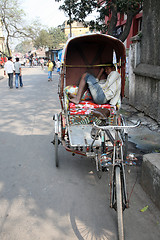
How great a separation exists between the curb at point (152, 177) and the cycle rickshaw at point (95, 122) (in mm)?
229

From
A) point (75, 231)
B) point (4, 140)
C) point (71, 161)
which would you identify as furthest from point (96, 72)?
point (75, 231)

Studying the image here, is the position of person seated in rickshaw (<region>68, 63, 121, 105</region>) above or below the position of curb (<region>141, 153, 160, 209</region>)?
above

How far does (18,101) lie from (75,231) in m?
8.17

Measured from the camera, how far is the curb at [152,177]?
3.11 meters

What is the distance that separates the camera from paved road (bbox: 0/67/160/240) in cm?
272

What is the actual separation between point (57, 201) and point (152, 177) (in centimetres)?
131

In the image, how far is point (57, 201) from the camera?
3270 millimetres

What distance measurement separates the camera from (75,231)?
2730mm

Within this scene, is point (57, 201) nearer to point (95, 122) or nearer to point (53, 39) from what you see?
point (95, 122)

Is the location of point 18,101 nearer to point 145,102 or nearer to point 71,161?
point 145,102

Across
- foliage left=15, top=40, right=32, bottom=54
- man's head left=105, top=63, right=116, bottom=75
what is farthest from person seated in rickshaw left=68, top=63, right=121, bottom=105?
foliage left=15, top=40, right=32, bottom=54

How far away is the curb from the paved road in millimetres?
100

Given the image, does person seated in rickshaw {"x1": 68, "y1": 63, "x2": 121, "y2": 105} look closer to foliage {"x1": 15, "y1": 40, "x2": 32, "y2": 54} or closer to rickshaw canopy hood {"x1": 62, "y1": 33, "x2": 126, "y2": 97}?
rickshaw canopy hood {"x1": 62, "y1": 33, "x2": 126, "y2": 97}

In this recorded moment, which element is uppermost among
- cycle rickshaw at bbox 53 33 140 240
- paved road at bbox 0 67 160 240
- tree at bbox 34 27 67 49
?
tree at bbox 34 27 67 49
